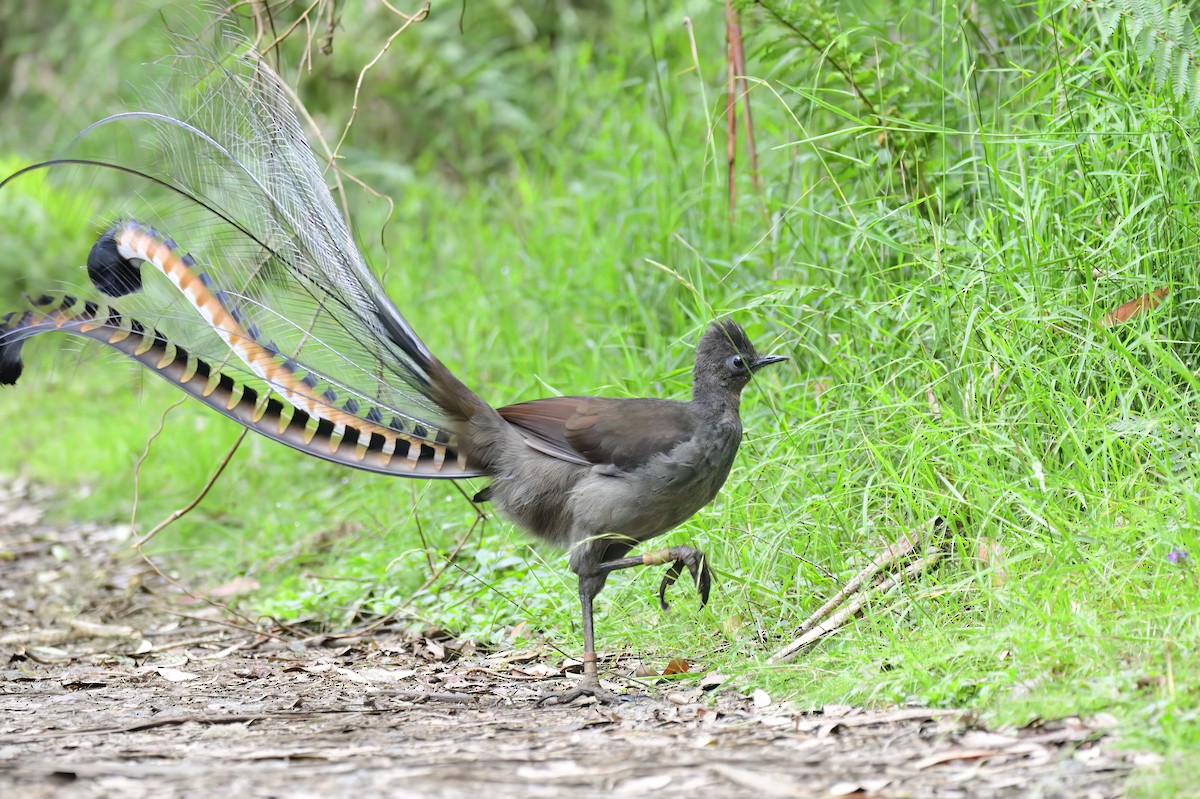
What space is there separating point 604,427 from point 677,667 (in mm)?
743

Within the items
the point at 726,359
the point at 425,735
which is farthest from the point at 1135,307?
the point at 425,735

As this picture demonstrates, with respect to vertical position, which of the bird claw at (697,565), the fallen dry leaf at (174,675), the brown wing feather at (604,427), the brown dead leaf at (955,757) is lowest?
the brown dead leaf at (955,757)

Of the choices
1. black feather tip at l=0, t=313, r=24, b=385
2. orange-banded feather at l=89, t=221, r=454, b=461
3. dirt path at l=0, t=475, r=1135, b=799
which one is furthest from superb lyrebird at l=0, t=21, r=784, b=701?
dirt path at l=0, t=475, r=1135, b=799

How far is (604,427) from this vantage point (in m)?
3.74

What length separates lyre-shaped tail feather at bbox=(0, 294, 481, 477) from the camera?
363cm

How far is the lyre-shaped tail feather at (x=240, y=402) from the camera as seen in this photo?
3.63 m

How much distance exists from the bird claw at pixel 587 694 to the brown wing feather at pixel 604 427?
629mm

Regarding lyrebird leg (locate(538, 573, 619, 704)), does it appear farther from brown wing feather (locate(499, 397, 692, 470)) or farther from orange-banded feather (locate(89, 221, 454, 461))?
orange-banded feather (locate(89, 221, 454, 461))

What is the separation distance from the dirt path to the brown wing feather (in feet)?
2.28

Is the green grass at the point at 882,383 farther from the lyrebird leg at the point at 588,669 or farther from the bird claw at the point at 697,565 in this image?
the lyrebird leg at the point at 588,669

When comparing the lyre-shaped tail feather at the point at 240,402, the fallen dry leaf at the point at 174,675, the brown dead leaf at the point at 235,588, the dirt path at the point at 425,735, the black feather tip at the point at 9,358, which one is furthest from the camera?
Answer: the brown dead leaf at the point at 235,588

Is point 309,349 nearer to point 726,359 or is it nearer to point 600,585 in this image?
point 600,585

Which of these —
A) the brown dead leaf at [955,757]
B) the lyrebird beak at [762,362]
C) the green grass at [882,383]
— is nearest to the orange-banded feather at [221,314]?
the green grass at [882,383]

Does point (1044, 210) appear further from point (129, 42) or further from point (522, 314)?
point (129, 42)
